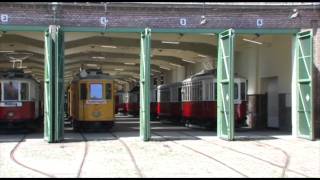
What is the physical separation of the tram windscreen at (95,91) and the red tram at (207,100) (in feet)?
17.7

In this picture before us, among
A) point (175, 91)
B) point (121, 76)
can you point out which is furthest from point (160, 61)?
point (121, 76)

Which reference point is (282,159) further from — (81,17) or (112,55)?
(112,55)

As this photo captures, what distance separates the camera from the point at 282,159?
1670 cm

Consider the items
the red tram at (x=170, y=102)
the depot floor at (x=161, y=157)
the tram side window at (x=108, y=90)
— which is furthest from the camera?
the red tram at (x=170, y=102)

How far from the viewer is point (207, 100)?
29.8 meters

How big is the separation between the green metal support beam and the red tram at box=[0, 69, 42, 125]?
5.34m

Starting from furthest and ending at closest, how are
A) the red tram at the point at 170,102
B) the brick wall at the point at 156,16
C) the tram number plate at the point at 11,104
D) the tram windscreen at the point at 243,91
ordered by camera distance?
the red tram at the point at 170,102
the tram windscreen at the point at 243,91
the tram number plate at the point at 11,104
the brick wall at the point at 156,16

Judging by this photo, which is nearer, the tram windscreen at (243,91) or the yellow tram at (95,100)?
the yellow tram at (95,100)

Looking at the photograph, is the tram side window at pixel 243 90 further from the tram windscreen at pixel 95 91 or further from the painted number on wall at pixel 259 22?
the tram windscreen at pixel 95 91

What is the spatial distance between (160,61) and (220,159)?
98.4ft

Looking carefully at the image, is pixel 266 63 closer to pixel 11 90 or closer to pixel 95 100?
pixel 95 100

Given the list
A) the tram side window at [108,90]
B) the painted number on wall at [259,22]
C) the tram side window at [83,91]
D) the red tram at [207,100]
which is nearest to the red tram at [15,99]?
the tram side window at [83,91]

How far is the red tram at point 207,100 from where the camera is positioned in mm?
29016

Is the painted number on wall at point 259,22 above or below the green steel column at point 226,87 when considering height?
above
